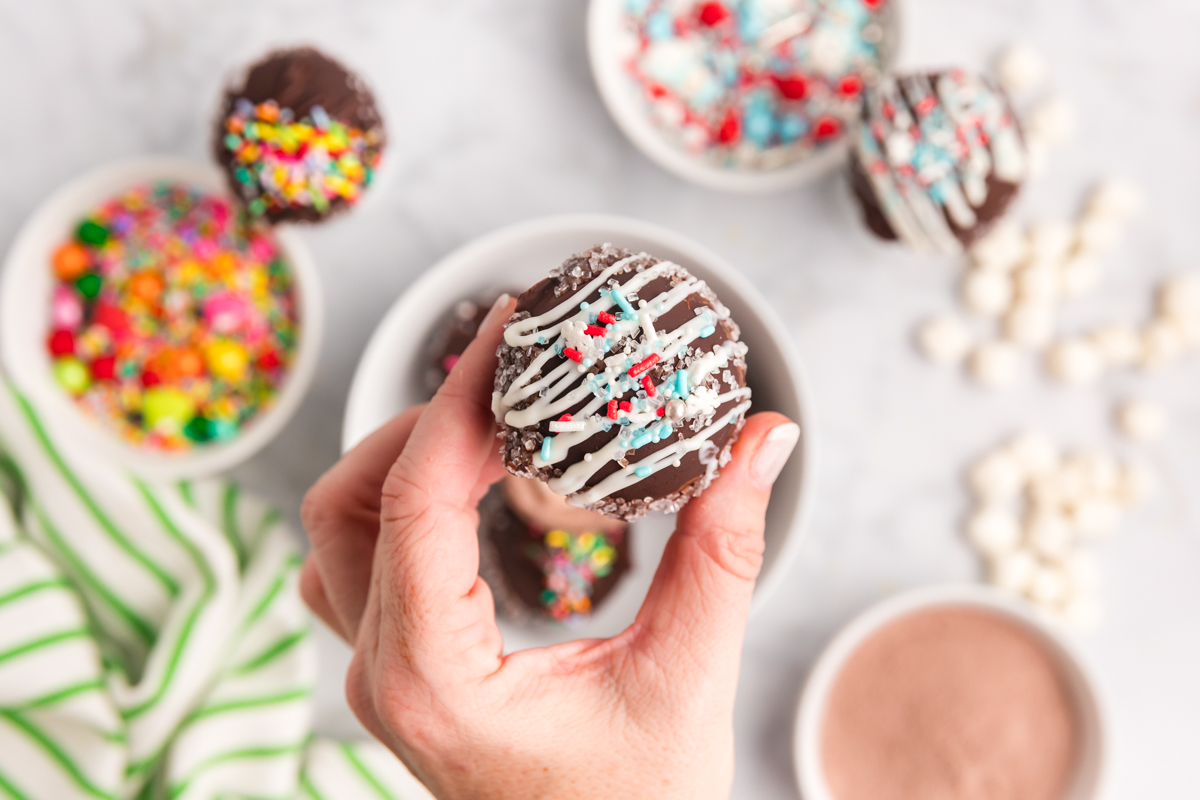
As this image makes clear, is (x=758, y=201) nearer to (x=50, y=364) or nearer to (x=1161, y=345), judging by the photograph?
(x=1161, y=345)

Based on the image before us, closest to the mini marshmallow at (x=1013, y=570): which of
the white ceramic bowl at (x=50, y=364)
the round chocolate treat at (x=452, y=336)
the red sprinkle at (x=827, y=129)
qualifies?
the red sprinkle at (x=827, y=129)

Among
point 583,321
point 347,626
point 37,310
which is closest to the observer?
point 583,321

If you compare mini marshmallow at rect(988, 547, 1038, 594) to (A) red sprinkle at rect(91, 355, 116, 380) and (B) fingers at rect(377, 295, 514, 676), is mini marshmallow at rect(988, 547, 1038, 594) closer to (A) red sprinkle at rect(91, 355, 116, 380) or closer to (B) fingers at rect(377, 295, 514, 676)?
(B) fingers at rect(377, 295, 514, 676)

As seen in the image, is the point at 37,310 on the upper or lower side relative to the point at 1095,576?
→ upper

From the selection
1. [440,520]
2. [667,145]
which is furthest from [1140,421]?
[440,520]

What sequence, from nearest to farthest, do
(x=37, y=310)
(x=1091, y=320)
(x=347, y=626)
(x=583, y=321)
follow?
(x=583, y=321), (x=347, y=626), (x=37, y=310), (x=1091, y=320)

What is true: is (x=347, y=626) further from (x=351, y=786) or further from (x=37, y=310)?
(x=37, y=310)

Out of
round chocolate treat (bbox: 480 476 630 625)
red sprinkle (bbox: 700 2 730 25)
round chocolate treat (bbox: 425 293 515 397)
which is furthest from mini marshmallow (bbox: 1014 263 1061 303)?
round chocolate treat (bbox: 425 293 515 397)

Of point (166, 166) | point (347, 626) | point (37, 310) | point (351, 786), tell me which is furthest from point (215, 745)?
point (166, 166)
